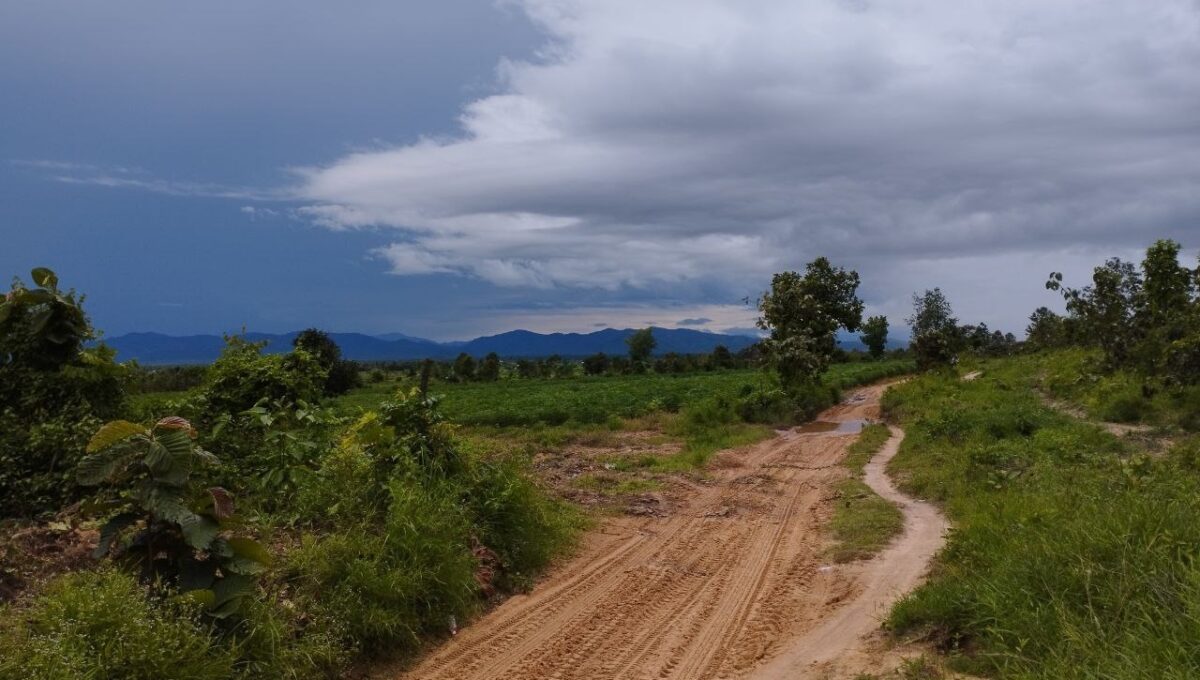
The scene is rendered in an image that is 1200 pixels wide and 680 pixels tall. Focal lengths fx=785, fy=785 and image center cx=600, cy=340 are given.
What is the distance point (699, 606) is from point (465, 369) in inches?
2329

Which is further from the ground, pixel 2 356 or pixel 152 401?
pixel 2 356

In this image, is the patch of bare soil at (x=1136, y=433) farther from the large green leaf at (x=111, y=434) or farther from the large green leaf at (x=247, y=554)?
the large green leaf at (x=111, y=434)

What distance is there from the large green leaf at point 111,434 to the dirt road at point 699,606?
2490mm

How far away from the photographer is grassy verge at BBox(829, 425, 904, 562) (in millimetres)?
8423

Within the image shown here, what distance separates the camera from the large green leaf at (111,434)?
15.2ft

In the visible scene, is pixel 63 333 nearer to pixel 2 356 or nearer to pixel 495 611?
pixel 2 356

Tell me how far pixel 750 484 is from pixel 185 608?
9800 millimetres

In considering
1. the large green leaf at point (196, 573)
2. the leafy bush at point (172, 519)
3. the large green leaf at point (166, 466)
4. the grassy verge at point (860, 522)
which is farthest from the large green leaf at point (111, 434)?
the grassy verge at point (860, 522)

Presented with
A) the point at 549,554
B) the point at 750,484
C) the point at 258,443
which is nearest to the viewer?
the point at 258,443

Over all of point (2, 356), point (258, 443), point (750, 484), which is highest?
point (2, 356)

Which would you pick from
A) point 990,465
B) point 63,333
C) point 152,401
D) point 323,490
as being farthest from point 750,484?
point 63,333

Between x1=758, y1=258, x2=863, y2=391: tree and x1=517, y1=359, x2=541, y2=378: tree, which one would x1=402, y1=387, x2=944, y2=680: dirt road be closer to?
x1=758, y1=258, x2=863, y2=391: tree

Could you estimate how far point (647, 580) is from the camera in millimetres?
7621

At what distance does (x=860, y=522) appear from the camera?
31.1ft
